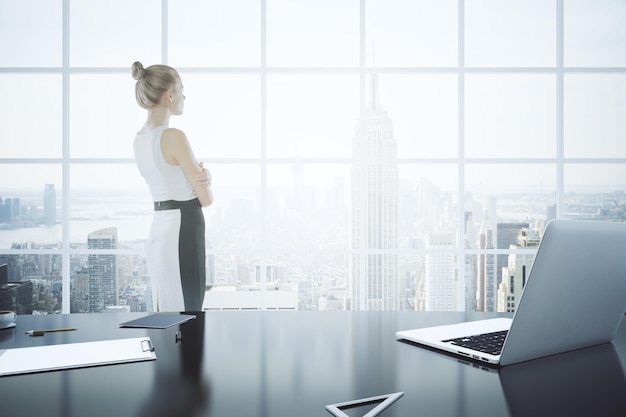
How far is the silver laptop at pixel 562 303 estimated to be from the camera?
96cm

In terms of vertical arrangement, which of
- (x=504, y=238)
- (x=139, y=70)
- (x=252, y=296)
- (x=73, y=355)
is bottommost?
(x=252, y=296)

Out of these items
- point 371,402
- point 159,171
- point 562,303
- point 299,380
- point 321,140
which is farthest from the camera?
point 321,140

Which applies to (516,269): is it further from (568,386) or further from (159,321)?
(568,386)

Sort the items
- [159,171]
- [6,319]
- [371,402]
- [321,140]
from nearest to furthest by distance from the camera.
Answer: [371,402] < [6,319] < [159,171] < [321,140]

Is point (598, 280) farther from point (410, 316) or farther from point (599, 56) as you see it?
point (599, 56)

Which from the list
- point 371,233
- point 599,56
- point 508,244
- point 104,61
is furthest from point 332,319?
point 599,56

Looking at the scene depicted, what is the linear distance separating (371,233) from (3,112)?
9.52 ft

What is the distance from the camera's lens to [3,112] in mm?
4090

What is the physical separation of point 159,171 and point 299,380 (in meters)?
1.80

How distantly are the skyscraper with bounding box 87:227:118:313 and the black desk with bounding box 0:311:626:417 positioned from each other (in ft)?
9.72

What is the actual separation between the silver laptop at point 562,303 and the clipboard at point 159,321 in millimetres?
573

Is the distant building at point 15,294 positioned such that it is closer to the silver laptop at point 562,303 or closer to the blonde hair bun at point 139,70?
the blonde hair bun at point 139,70

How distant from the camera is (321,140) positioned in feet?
13.5

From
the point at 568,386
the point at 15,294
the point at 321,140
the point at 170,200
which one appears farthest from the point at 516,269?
the point at 15,294
